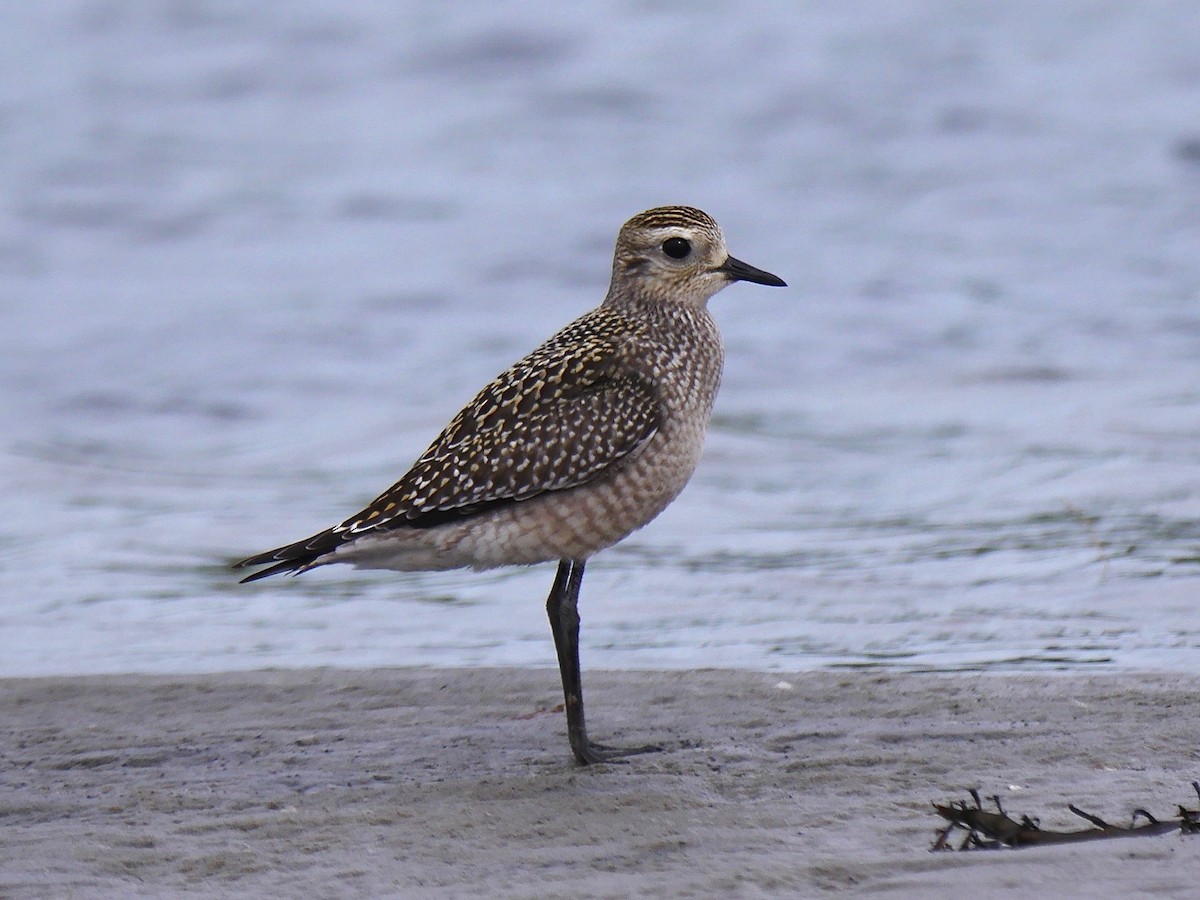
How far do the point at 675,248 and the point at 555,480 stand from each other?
1.21 meters

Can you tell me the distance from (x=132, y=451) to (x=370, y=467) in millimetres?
1951

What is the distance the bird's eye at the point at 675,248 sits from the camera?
686 centimetres

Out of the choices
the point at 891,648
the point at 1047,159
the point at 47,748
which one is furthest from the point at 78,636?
the point at 1047,159

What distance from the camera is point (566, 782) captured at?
550 cm

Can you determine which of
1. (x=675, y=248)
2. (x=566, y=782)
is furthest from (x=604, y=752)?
(x=675, y=248)

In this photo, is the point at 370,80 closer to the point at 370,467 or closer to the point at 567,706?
the point at 370,467

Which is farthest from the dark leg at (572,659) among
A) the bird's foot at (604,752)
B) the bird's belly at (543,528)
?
the bird's belly at (543,528)

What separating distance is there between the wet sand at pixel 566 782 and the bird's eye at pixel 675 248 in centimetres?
149

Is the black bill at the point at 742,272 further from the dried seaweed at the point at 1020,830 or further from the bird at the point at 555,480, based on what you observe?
the dried seaweed at the point at 1020,830

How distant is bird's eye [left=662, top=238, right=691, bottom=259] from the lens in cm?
686

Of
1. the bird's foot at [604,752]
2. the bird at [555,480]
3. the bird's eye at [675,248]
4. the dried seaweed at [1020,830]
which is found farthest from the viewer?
the bird's eye at [675,248]

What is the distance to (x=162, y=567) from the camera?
921cm

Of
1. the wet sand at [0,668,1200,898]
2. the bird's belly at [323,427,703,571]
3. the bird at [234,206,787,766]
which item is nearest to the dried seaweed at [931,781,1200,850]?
the wet sand at [0,668,1200,898]

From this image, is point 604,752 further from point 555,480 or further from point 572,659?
point 555,480
